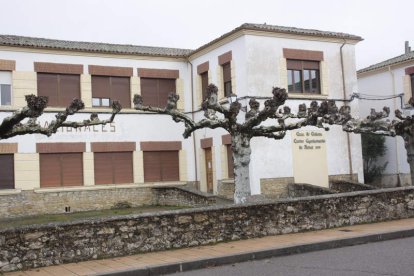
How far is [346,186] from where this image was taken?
2250 cm

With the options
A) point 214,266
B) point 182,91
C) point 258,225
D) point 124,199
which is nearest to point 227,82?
point 182,91

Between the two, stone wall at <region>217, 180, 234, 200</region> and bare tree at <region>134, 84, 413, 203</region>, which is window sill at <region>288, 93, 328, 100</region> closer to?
stone wall at <region>217, 180, 234, 200</region>

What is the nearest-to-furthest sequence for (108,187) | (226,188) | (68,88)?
(226,188) < (68,88) < (108,187)

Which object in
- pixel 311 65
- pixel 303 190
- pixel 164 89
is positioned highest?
pixel 311 65

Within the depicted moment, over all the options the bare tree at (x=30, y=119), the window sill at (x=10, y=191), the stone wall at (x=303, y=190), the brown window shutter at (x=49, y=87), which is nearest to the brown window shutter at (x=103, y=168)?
the brown window shutter at (x=49, y=87)

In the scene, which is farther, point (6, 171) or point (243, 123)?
point (6, 171)

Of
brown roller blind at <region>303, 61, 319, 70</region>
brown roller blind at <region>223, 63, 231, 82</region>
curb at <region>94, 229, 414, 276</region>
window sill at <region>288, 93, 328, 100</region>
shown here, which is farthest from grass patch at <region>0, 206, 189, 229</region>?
curb at <region>94, 229, 414, 276</region>

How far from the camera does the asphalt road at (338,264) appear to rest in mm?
8469

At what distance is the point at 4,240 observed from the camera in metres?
9.32

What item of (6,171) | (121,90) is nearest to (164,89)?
(121,90)

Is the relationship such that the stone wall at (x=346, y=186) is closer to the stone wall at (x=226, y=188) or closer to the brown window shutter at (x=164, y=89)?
the stone wall at (x=226, y=188)

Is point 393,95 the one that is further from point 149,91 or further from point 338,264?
point 338,264

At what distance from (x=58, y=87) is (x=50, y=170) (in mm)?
3510

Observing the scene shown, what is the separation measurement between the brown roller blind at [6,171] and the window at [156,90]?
249 inches
